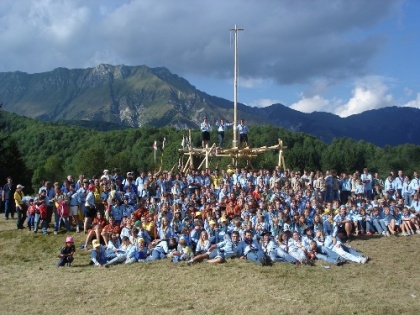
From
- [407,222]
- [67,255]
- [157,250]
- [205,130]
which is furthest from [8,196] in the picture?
[407,222]

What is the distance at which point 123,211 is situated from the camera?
15.8 m

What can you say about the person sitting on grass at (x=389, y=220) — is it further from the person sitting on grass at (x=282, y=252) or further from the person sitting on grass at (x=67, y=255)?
the person sitting on grass at (x=67, y=255)

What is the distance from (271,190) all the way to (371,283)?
732 cm

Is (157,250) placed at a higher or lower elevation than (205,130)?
lower

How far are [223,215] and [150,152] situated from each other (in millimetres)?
82554

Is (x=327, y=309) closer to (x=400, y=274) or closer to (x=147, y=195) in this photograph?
(x=400, y=274)

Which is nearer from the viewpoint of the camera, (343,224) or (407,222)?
(343,224)

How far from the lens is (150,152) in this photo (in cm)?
9644

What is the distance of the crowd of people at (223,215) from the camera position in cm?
1320

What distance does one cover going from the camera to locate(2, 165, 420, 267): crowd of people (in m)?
13.2

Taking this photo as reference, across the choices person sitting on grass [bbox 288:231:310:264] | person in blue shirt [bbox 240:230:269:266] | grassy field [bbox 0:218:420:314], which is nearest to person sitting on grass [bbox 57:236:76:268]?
grassy field [bbox 0:218:420:314]

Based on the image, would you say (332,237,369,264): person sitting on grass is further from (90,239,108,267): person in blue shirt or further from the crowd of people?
(90,239,108,267): person in blue shirt

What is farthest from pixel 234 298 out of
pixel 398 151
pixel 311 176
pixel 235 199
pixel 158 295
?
pixel 398 151

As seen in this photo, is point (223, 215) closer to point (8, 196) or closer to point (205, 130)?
point (205, 130)
